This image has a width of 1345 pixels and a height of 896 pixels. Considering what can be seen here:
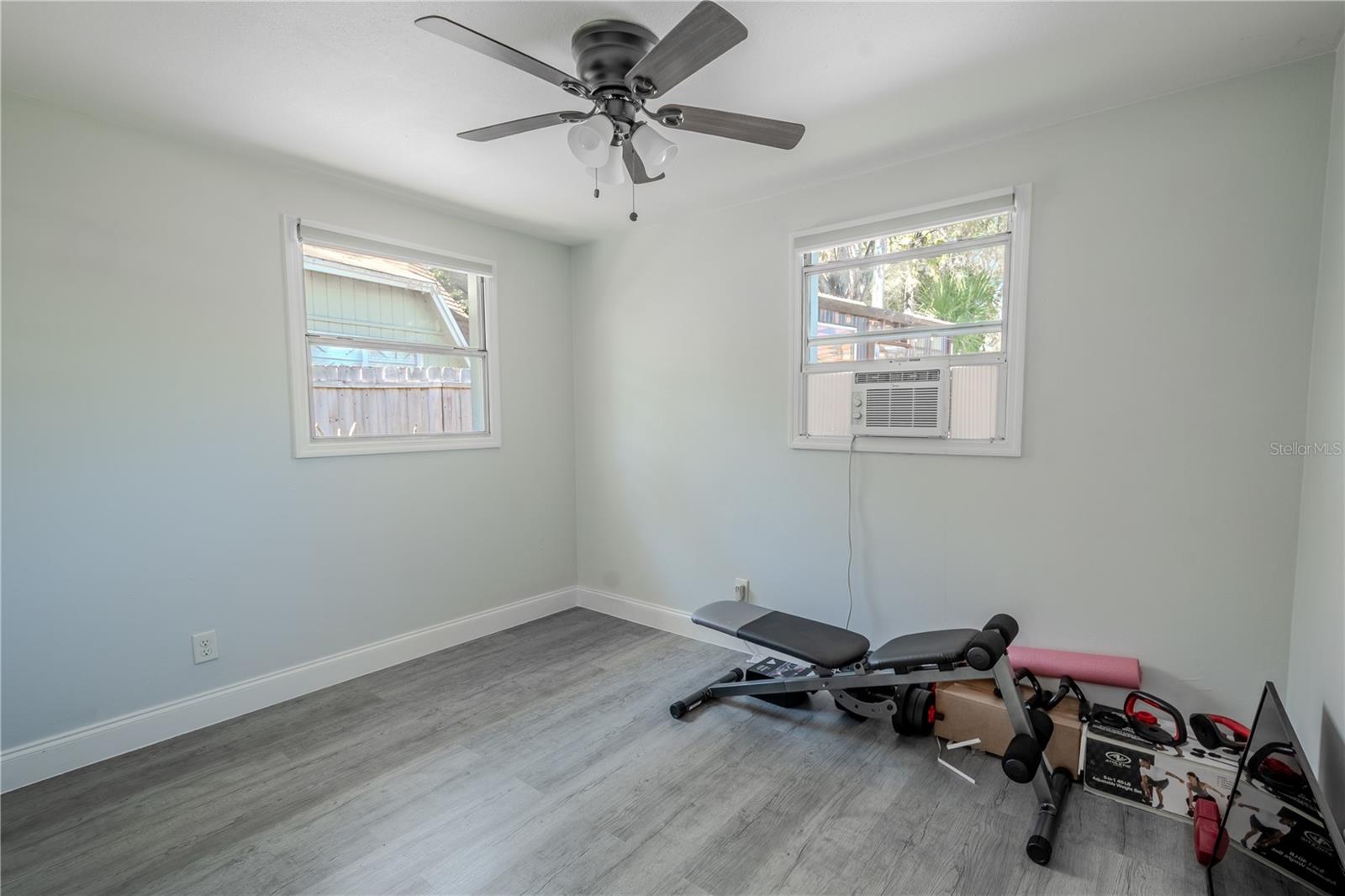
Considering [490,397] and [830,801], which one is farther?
[490,397]

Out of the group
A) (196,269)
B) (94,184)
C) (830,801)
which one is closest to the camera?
(830,801)

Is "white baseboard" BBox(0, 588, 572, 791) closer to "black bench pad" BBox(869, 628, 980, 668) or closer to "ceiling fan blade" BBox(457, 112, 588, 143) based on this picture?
"black bench pad" BBox(869, 628, 980, 668)

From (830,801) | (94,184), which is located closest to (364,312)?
(94,184)

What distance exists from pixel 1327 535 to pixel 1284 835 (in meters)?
0.84

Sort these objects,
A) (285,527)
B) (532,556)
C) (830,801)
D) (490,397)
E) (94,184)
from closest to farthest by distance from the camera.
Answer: (830,801)
(94,184)
(285,527)
(490,397)
(532,556)

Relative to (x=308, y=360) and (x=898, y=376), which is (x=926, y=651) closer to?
(x=898, y=376)

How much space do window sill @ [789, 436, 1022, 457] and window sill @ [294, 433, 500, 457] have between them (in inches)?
77.0

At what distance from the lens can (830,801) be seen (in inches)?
83.4

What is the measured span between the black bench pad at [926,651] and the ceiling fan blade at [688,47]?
2058mm

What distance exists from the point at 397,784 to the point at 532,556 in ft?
6.28

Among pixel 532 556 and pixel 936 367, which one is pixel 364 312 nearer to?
pixel 532 556

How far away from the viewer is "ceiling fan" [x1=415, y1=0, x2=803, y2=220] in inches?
60.8

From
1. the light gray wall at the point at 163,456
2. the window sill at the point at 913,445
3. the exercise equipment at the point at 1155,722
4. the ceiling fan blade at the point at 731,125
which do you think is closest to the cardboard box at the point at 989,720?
the exercise equipment at the point at 1155,722

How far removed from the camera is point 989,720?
2340 millimetres
